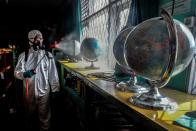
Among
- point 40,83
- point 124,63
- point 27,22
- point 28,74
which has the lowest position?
point 40,83

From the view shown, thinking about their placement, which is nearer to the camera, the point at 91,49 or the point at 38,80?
the point at 91,49

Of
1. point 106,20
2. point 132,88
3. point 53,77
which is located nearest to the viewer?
point 132,88

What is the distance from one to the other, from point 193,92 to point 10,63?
5057 millimetres

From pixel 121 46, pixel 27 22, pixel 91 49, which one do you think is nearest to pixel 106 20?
pixel 91 49

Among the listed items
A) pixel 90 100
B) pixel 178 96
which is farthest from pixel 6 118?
pixel 178 96

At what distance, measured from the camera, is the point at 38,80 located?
3.23 m

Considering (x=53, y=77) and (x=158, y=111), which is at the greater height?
(x=158, y=111)

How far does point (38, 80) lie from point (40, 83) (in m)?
0.05

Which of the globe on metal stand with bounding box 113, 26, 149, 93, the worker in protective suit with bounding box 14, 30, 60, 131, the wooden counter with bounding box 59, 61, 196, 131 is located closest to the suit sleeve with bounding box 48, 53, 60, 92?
the worker in protective suit with bounding box 14, 30, 60, 131

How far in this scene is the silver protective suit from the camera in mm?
3230

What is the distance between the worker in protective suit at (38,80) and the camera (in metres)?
3.23

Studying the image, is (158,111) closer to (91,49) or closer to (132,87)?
(132,87)

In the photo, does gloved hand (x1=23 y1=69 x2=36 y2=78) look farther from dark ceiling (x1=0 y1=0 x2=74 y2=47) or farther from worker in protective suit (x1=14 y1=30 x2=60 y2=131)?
dark ceiling (x1=0 y1=0 x2=74 y2=47)

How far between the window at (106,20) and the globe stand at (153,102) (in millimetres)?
1616
